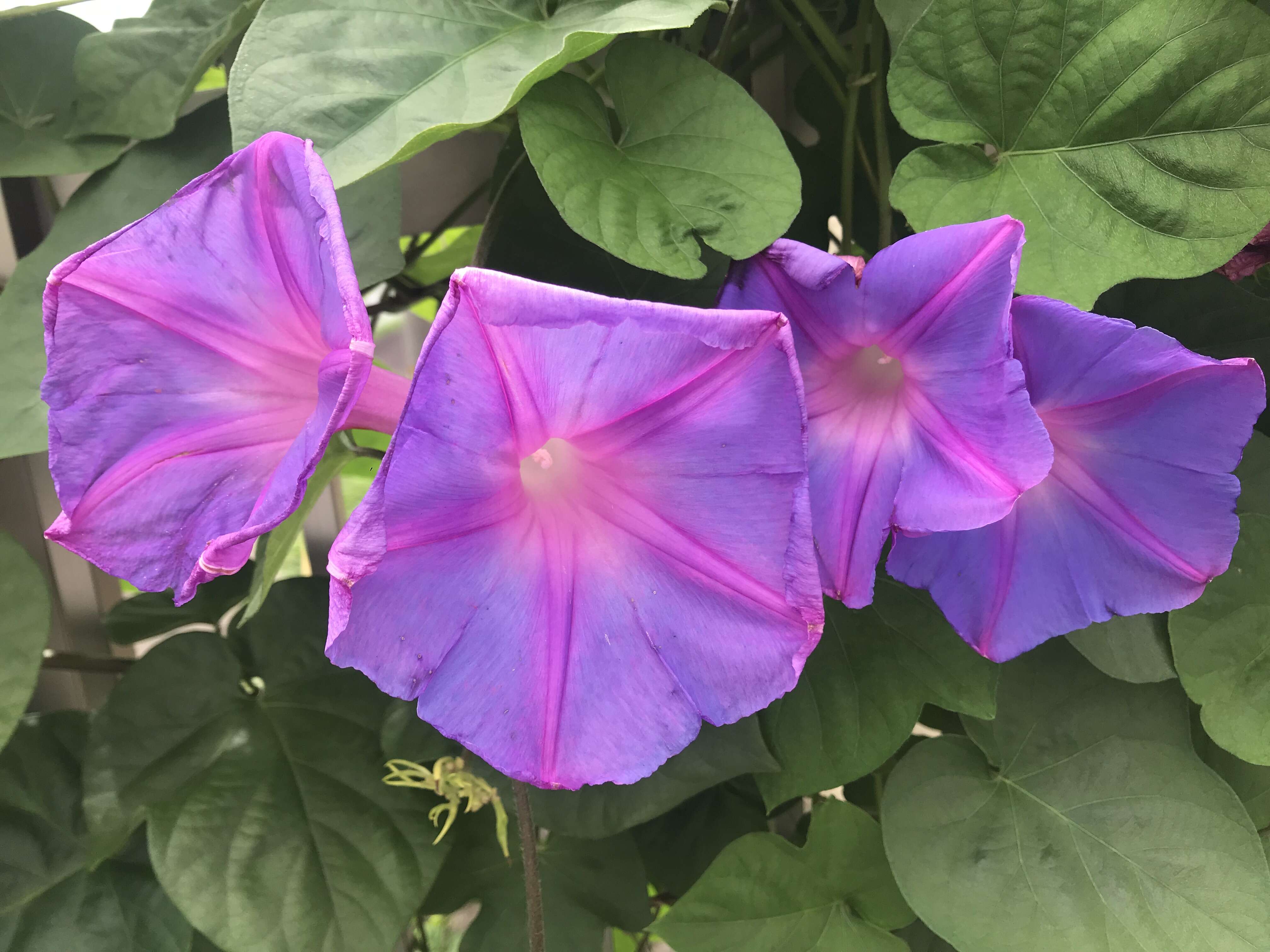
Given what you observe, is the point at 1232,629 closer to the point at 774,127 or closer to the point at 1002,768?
the point at 1002,768

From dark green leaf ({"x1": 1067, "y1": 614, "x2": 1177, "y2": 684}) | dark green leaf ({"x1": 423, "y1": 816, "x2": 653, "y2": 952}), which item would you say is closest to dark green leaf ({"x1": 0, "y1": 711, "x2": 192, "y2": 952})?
dark green leaf ({"x1": 423, "y1": 816, "x2": 653, "y2": 952})

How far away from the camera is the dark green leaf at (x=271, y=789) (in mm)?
655

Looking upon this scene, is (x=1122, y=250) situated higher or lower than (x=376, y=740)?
higher

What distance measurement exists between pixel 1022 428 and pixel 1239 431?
16 cm

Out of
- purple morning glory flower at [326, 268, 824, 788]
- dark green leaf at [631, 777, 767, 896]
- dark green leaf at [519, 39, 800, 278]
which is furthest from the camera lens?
dark green leaf at [631, 777, 767, 896]

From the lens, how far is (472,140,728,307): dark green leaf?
0.59 m

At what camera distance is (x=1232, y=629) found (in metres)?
0.61

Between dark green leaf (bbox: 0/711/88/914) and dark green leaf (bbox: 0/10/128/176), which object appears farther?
dark green leaf (bbox: 0/711/88/914)

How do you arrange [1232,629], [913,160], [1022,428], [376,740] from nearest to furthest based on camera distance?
[1022,428]
[913,160]
[1232,629]
[376,740]

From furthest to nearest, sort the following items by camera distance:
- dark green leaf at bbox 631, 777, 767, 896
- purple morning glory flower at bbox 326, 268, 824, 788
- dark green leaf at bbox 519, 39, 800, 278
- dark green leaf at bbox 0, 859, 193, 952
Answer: dark green leaf at bbox 631, 777, 767, 896 < dark green leaf at bbox 0, 859, 193, 952 < dark green leaf at bbox 519, 39, 800, 278 < purple morning glory flower at bbox 326, 268, 824, 788

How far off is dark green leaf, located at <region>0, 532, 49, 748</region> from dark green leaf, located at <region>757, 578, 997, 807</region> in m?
0.59

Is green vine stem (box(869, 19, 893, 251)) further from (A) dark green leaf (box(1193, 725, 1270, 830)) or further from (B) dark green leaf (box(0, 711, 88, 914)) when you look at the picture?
(B) dark green leaf (box(0, 711, 88, 914))

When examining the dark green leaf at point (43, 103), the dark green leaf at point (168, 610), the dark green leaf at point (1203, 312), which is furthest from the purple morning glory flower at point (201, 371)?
the dark green leaf at point (1203, 312)

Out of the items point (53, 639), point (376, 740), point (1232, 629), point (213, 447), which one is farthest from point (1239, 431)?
point (53, 639)
